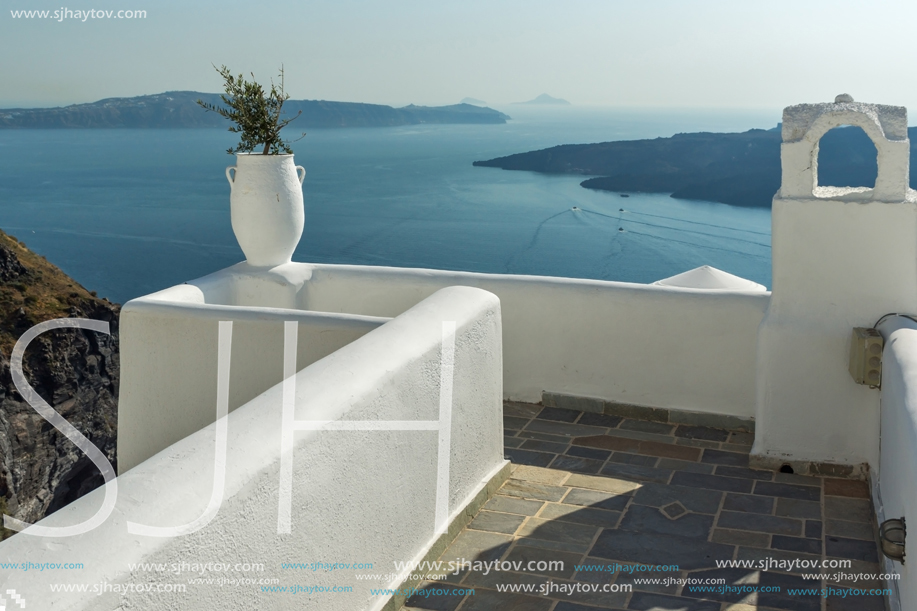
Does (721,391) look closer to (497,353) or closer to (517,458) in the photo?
(517,458)

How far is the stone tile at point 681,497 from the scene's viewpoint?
3.52 meters

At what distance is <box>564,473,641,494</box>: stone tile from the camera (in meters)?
3.70

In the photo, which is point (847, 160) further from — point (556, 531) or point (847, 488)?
point (556, 531)

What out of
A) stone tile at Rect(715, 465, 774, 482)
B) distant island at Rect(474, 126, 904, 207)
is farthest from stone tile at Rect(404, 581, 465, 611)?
distant island at Rect(474, 126, 904, 207)

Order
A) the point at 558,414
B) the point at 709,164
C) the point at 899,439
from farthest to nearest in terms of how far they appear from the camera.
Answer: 1. the point at 709,164
2. the point at 558,414
3. the point at 899,439

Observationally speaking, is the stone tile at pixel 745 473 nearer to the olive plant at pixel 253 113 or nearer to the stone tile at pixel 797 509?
the stone tile at pixel 797 509

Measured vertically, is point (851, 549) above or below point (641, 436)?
below

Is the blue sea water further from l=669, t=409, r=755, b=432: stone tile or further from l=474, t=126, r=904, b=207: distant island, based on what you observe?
l=669, t=409, r=755, b=432: stone tile

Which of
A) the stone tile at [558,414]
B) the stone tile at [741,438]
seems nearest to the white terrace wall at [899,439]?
the stone tile at [741,438]

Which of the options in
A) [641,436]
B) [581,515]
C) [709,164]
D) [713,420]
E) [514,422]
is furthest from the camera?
[709,164]

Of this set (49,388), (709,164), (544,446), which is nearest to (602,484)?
(544,446)

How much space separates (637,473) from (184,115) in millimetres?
129674

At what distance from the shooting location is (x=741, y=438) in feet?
14.1

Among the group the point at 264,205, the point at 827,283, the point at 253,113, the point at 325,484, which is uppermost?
the point at 253,113
